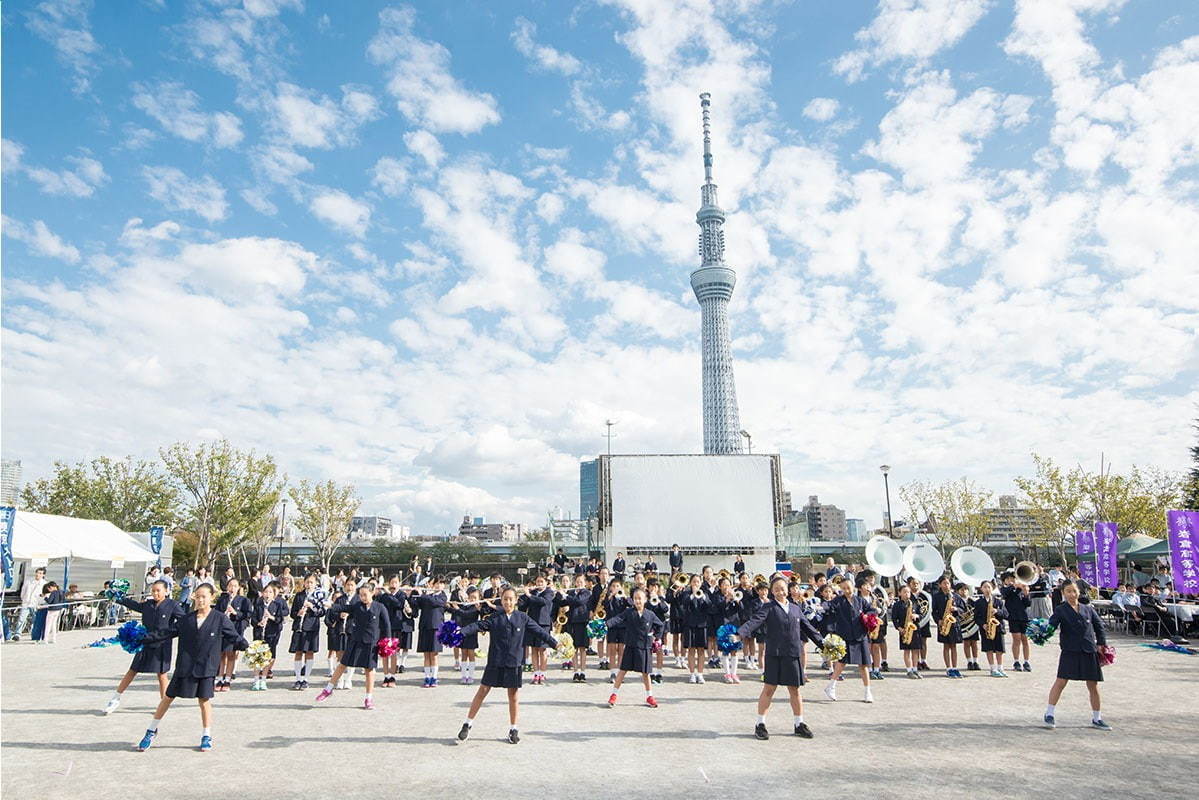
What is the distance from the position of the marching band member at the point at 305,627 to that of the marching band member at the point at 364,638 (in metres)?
1.38

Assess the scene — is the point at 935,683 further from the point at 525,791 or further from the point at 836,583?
the point at 525,791

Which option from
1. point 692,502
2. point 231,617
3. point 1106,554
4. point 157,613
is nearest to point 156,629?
point 157,613

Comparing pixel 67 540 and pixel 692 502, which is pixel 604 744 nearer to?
pixel 67 540

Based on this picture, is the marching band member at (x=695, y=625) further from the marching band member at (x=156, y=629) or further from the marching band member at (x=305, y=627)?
the marching band member at (x=156, y=629)

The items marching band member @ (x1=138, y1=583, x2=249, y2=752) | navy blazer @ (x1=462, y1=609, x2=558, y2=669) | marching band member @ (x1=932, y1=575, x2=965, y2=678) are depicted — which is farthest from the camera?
marching band member @ (x1=932, y1=575, x2=965, y2=678)

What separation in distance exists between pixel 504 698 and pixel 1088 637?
8632 mm

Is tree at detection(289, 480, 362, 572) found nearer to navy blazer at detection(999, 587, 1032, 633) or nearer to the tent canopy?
the tent canopy

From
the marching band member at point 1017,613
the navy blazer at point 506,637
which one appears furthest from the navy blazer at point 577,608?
the marching band member at point 1017,613

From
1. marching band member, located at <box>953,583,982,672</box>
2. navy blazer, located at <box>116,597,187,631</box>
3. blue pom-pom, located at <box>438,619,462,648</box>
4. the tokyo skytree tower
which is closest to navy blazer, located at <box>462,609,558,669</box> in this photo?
blue pom-pom, located at <box>438,619,462,648</box>

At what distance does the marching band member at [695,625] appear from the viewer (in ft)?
45.2

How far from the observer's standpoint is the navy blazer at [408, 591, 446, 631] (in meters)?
13.9

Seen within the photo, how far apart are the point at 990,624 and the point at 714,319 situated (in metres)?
126

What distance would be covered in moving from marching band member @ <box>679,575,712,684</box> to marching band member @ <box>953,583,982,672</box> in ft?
17.0

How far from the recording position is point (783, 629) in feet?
31.0
